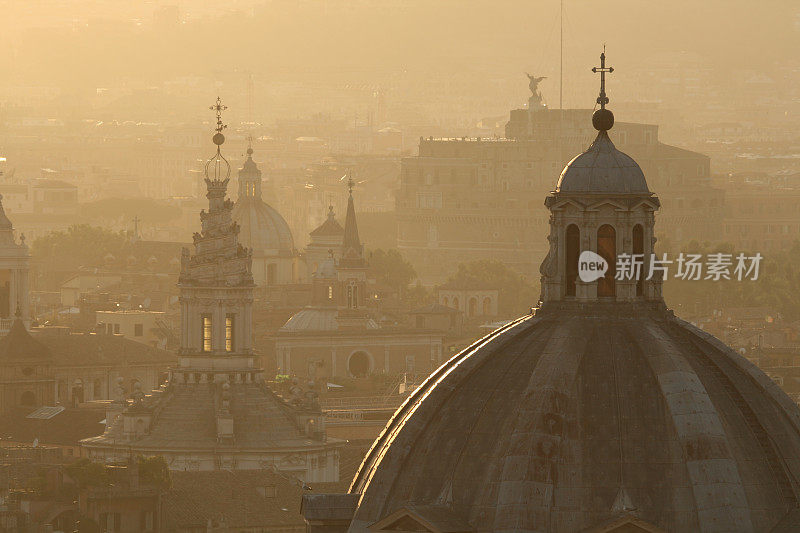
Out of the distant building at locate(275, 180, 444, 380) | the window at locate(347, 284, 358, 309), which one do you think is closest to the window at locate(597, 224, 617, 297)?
the distant building at locate(275, 180, 444, 380)

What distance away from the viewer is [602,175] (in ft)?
173

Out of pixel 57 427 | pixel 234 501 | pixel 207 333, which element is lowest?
pixel 234 501

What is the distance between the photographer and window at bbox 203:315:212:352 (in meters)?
121

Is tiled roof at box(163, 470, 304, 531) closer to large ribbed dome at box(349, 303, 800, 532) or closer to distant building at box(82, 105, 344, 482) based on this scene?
distant building at box(82, 105, 344, 482)

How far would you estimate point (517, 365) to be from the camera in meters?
51.8

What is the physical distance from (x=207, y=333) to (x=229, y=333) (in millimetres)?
Answer: 746

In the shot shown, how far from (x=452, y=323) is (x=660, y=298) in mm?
143430

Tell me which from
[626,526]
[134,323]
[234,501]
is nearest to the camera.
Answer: [626,526]

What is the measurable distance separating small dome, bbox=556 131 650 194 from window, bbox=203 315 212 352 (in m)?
67.9

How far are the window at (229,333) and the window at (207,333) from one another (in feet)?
1.82

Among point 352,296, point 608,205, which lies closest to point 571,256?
point 608,205

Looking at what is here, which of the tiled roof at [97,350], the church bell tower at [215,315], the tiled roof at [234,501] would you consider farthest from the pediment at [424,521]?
the tiled roof at [97,350]

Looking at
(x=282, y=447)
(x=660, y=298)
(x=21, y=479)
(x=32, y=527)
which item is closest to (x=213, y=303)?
(x=282, y=447)

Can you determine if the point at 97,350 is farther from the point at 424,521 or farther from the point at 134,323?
the point at 424,521
